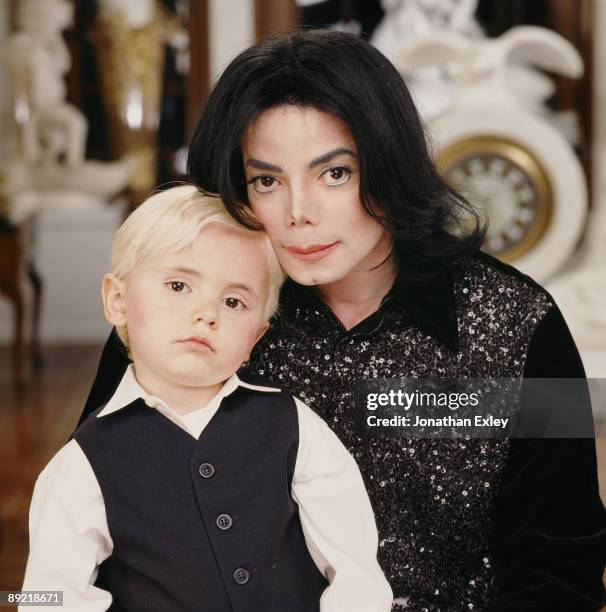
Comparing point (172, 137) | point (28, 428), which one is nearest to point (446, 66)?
point (28, 428)

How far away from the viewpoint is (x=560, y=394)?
754mm

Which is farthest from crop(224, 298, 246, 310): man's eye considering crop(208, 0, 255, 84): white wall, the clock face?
crop(208, 0, 255, 84): white wall

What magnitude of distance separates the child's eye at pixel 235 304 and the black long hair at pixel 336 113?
60 millimetres

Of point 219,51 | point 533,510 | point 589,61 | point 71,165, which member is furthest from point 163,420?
point 71,165

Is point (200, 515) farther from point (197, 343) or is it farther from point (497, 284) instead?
point (497, 284)

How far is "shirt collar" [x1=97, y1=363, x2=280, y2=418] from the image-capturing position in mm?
630

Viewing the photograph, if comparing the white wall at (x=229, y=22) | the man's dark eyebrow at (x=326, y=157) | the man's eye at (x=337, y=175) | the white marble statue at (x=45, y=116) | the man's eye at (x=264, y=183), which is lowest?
the white marble statue at (x=45, y=116)

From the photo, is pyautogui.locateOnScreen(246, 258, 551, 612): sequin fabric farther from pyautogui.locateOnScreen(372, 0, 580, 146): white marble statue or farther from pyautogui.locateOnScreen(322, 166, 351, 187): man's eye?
pyautogui.locateOnScreen(372, 0, 580, 146): white marble statue

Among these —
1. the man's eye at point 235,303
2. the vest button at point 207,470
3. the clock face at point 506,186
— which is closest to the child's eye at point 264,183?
the man's eye at point 235,303

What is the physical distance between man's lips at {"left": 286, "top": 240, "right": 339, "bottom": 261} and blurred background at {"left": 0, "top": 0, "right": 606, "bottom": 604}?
0.47 feet

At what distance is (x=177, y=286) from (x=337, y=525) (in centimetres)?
19

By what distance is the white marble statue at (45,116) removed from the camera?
181 inches

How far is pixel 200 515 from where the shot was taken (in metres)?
0.61

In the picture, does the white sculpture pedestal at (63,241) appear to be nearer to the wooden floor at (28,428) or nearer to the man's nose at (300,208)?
the wooden floor at (28,428)
